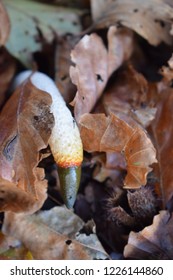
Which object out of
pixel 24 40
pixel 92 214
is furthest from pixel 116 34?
pixel 92 214

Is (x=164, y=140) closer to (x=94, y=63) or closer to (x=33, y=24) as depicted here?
(x=94, y=63)

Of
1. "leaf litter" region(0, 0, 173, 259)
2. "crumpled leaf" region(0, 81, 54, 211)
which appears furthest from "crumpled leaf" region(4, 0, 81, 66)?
"crumpled leaf" region(0, 81, 54, 211)

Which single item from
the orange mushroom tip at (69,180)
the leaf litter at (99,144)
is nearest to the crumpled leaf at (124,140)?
the leaf litter at (99,144)

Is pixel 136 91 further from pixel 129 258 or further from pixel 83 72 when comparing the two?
pixel 129 258

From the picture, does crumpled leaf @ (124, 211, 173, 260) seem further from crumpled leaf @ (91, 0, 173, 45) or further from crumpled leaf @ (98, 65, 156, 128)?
crumpled leaf @ (91, 0, 173, 45)

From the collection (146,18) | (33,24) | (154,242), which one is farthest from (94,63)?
(154,242)

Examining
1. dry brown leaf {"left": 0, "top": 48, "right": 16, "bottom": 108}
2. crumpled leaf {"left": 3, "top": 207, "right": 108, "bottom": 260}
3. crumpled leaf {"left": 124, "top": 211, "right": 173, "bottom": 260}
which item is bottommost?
crumpled leaf {"left": 3, "top": 207, "right": 108, "bottom": 260}

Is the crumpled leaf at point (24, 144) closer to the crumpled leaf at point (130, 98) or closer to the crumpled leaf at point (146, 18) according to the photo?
the crumpled leaf at point (130, 98)
